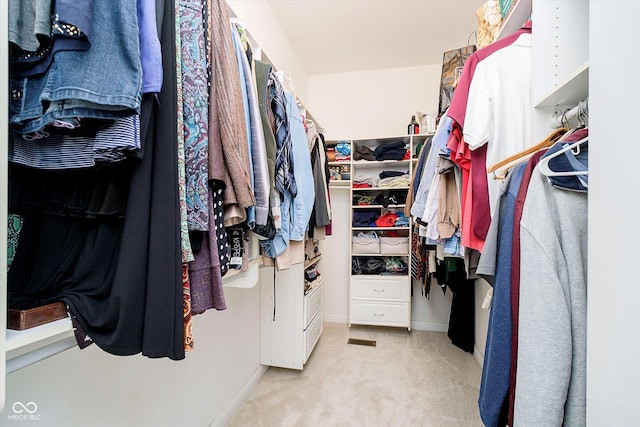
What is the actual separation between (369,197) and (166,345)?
2.56 meters

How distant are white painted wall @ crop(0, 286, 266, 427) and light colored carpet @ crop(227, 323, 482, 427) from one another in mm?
227

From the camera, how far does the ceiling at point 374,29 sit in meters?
2.04

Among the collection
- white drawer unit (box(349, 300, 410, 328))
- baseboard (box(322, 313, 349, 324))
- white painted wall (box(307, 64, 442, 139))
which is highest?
white painted wall (box(307, 64, 442, 139))

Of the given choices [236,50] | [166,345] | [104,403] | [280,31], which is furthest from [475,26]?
[104,403]

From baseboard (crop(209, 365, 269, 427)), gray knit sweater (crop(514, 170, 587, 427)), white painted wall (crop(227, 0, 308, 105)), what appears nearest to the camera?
gray knit sweater (crop(514, 170, 587, 427))

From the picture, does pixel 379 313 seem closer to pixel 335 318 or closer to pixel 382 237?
pixel 335 318

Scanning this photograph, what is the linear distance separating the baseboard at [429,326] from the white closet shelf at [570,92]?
2.50 m

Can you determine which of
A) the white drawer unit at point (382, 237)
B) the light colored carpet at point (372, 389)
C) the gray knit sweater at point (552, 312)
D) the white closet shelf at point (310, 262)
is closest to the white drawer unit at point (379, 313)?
the white drawer unit at point (382, 237)

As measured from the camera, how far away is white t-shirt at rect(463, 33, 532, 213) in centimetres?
99

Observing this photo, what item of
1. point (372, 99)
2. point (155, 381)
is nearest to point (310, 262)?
point (155, 381)

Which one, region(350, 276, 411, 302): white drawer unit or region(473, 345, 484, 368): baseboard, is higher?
region(350, 276, 411, 302): white drawer unit
